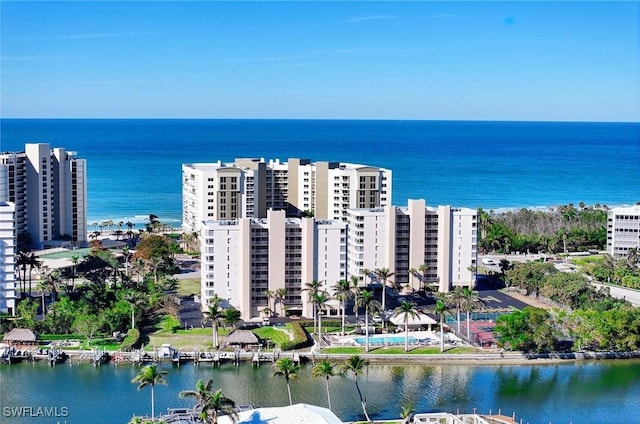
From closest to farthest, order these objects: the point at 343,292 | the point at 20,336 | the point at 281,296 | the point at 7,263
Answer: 1. the point at 20,336
2. the point at 343,292
3. the point at 7,263
4. the point at 281,296

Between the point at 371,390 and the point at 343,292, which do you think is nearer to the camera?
the point at 371,390

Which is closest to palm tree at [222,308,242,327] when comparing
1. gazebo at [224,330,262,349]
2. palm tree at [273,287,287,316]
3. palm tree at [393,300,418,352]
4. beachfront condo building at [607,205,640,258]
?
gazebo at [224,330,262,349]

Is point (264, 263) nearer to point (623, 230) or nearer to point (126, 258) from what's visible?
point (126, 258)

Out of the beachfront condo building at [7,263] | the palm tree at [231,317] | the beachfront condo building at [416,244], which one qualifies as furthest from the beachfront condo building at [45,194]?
the beachfront condo building at [416,244]

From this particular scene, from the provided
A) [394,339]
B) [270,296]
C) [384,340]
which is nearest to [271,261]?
[270,296]

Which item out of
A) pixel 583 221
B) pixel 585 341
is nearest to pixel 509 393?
pixel 585 341

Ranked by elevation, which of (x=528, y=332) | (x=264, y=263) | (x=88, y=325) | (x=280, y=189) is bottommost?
(x=528, y=332)

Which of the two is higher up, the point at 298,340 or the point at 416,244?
the point at 416,244

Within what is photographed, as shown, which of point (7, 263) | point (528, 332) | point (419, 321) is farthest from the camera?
point (7, 263)
